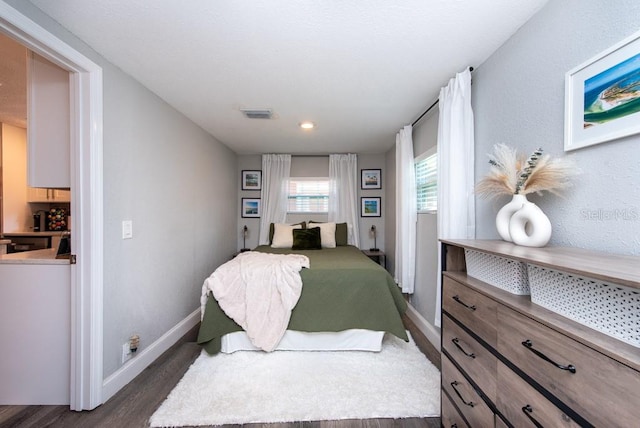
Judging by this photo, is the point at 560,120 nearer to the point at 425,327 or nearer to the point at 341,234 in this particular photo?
the point at 425,327

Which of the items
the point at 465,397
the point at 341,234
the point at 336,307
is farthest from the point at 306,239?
the point at 465,397

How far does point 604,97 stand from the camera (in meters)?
1.03

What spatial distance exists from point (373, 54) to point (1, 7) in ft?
6.24

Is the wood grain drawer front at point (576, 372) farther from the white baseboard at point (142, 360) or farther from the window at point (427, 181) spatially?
the white baseboard at point (142, 360)

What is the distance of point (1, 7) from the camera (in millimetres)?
1213

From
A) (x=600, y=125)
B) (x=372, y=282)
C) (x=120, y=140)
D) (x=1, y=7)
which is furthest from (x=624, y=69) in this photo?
(x=120, y=140)

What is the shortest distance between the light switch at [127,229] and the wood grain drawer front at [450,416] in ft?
7.89

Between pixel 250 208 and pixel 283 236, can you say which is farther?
pixel 250 208

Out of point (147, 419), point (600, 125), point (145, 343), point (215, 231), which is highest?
point (600, 125)

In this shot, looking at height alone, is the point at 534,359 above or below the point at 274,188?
below

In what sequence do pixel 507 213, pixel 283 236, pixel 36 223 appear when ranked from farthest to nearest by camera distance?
pixel 283 236
pixel 36 223
pixel 507 213

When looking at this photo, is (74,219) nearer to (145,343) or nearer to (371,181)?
(145,343)

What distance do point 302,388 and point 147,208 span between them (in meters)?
1.94

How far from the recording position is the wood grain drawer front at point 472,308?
3.47 ft
